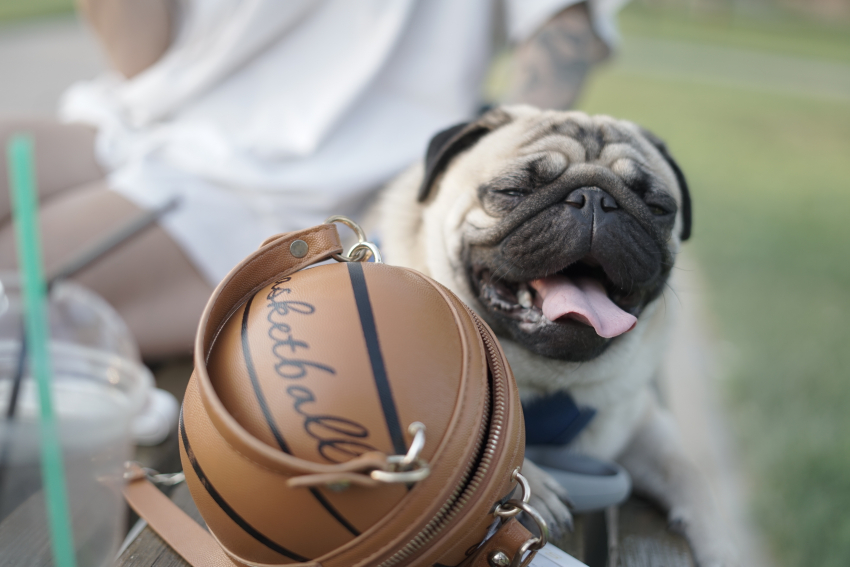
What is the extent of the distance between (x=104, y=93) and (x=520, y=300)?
5.85 feet

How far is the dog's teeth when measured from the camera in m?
1.28

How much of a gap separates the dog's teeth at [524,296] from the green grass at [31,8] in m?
11.7

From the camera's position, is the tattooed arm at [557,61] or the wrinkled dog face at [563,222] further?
the tattooed arm at [557,61]

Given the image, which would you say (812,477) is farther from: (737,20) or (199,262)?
(737,20)

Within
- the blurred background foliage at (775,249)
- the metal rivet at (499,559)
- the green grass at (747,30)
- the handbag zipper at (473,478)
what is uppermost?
the handbag zipper at (473,478)

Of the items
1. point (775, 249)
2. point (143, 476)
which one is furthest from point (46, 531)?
point (775, 249)

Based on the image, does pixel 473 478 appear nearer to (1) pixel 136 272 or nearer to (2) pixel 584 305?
(2) pixel 584 305

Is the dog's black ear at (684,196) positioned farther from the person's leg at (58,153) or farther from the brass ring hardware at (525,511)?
the person's leg at (58,153)

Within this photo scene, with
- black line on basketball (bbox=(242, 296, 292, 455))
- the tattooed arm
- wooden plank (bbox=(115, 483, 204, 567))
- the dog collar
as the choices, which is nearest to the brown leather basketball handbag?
black line on basketball (bbox=(242, 296, 292, 455))

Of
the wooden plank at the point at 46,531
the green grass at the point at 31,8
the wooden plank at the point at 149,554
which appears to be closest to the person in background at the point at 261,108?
the wooden plank at the point at 46,531

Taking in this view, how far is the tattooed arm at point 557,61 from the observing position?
198cm

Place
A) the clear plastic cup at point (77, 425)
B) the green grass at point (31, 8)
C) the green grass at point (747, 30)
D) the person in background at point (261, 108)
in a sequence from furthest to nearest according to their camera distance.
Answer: the green grass at point (747, 30)
the green grass at point (31, 8)
the person in background at point (261, 108)
the clear plastic cup at point (77, 425)

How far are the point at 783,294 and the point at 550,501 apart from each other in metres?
3.36

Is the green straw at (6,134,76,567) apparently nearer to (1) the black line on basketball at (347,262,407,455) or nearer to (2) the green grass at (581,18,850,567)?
(1) the black line on basketball at (347,262,407,455)
